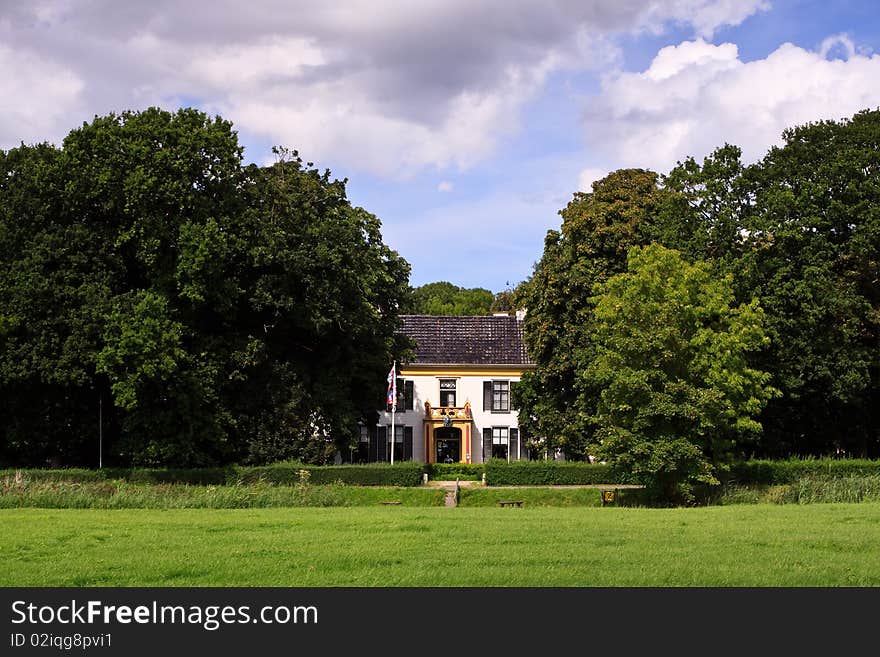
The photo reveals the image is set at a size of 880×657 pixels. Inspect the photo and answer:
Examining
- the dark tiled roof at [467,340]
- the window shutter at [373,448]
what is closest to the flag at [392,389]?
the dark tiled roof at [467,340]

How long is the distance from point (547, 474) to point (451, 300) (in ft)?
244

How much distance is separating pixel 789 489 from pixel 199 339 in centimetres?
2211

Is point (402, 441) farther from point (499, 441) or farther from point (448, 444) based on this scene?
point (499, 441)

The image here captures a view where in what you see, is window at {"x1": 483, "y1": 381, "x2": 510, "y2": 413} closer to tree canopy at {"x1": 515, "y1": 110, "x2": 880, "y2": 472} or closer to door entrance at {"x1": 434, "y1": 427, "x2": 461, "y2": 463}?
door entrance at {"x1": 434, "y1": 427, "x2": 461, "y2": 463}

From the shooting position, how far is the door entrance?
59.2m

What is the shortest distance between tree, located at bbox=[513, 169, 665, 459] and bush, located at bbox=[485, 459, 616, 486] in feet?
4.81

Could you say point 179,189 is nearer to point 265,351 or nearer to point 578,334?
point 265,351

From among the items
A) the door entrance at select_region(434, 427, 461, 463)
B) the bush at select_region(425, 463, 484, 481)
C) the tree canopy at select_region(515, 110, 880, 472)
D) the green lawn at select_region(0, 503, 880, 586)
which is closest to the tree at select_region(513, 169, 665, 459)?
the tree canopy at select_region(515, 110, 880, 472)

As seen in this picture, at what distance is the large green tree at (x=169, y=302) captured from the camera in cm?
3694

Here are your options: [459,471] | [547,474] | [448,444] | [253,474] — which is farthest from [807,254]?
[448,444]

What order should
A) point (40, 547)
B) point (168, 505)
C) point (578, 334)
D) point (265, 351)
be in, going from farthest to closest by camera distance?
point (578, 334), point (265, 351), point (168, 505), point (40, 547)

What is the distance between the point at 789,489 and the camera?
111ft
